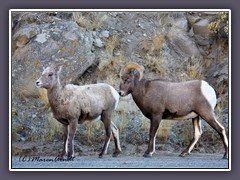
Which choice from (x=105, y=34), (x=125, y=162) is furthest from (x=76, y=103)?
(x=105, y=34)

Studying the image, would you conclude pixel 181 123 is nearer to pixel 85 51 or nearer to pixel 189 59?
pixel 189 59

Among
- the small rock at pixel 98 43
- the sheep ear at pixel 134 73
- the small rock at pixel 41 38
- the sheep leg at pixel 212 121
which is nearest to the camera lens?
the sheep leg at pixel 212 121

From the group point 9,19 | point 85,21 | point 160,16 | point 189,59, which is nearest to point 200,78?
point 189,59

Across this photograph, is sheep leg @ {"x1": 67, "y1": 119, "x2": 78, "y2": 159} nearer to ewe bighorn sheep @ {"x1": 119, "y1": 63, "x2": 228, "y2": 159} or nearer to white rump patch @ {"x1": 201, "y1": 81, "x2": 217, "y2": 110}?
ewe bighorn sheep @ {"x1": 119, "y1": 63, "x2": 228, "y2": 159}

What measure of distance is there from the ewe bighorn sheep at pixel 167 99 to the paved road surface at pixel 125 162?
1.02 ft

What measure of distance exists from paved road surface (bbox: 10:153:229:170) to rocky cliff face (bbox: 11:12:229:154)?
25.4 inches

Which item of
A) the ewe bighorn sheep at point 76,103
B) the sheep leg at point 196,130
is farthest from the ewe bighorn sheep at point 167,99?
the ewe bighorn sheep at point 76,103

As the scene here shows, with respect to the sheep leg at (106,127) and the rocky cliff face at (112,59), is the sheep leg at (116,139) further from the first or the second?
the rocky cliff face at (112,59)

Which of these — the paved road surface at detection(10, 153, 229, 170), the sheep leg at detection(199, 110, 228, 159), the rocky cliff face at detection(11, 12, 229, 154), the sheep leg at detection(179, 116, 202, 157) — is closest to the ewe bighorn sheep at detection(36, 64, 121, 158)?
the paved road surface at detection(10, 153, 229, 170)

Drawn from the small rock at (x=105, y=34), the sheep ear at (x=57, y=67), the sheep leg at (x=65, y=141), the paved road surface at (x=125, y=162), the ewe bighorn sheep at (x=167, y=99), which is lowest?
the paved road surface at (x=125, y=162)

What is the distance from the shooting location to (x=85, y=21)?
17.4 meters

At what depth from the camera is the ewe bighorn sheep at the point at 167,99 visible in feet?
50.8

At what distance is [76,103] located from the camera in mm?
15227

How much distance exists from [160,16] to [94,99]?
10.6 feet
